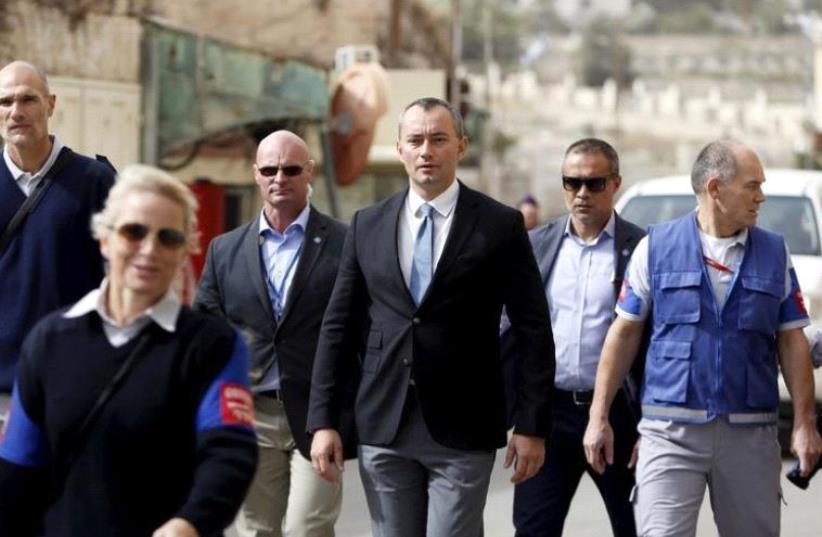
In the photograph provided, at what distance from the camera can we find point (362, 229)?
6.87 metres

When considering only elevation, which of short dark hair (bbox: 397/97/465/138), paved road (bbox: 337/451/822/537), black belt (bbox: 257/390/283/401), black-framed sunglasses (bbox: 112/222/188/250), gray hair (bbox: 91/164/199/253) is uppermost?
short dark hair (bbox: 397/97/465/138)

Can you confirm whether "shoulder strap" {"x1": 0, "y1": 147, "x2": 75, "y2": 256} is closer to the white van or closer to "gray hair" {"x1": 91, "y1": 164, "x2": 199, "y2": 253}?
"gray hair" {"x1": 91, "y1": 164, "x2": 199, "y2": 253}

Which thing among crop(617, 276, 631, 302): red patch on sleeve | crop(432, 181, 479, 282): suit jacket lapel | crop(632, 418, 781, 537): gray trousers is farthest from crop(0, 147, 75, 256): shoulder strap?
crop(632, 418, 781, 537): gray trousers

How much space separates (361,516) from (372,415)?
4.62m

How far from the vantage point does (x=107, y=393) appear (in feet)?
14.6

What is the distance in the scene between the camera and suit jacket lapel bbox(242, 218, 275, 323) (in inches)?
301

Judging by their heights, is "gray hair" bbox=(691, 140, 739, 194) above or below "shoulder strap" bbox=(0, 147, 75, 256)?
above

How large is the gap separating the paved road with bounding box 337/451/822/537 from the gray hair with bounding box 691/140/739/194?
12.8ft

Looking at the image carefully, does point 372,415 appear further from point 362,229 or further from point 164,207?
point 164,207

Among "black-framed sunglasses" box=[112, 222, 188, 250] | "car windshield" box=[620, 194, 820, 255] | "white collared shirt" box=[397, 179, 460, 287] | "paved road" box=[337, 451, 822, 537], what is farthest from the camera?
"car windshield" box=[620, 194, 820, 255]

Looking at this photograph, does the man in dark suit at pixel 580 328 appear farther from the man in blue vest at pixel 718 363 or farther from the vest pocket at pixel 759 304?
the vest pocket at pixel 759 304

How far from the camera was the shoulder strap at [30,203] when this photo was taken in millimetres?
6598

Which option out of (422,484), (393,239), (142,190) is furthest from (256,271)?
(142,190)

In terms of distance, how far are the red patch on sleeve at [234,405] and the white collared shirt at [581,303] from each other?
11.0 feet
